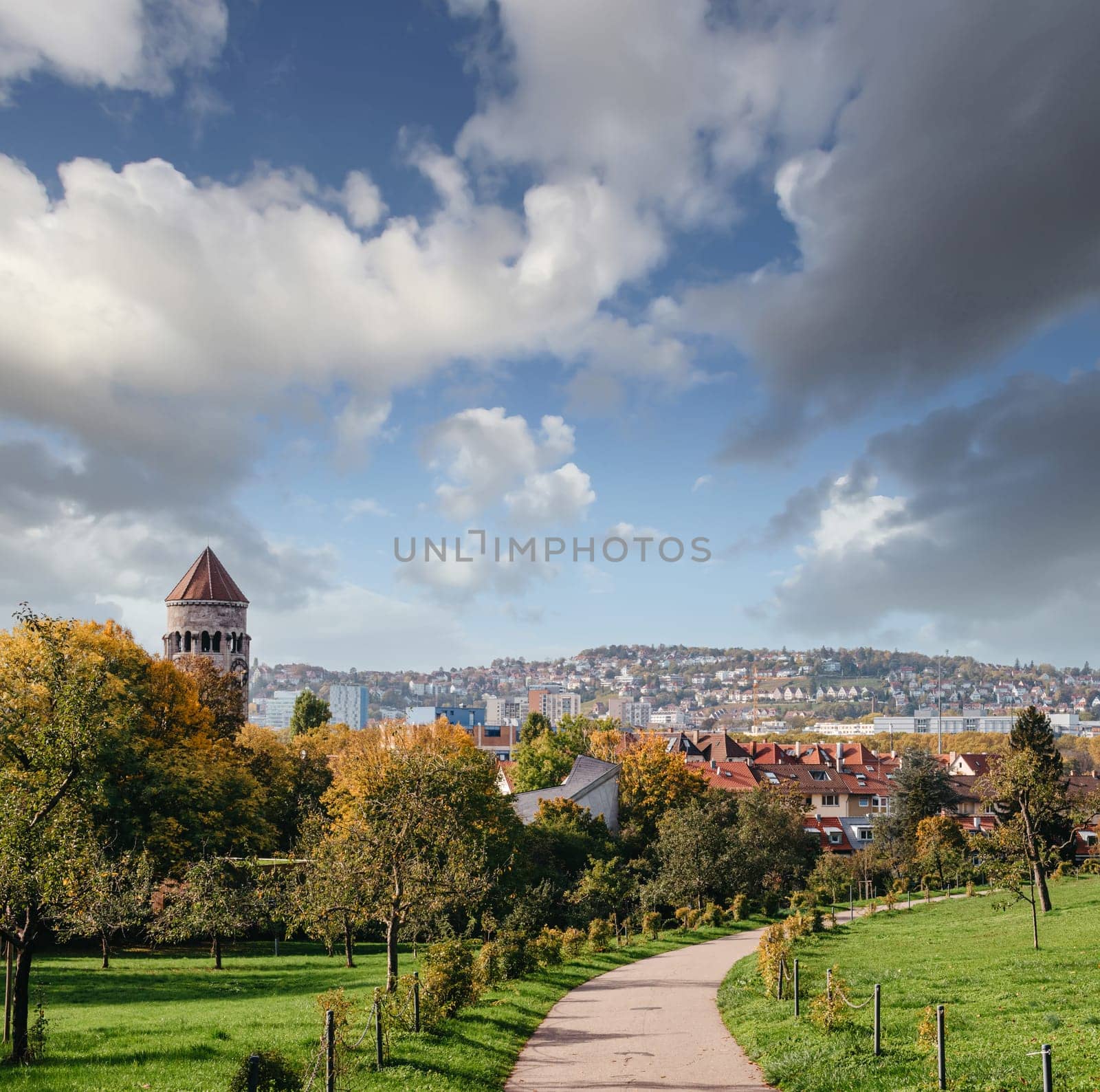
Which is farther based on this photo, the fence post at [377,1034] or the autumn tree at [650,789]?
the autumn tree at [650,789]

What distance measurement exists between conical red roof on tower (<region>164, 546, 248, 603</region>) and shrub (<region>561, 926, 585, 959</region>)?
59.7 m

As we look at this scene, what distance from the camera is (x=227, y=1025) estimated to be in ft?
60.0

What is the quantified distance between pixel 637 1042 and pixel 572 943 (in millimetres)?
15001

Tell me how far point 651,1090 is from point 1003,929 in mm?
23582

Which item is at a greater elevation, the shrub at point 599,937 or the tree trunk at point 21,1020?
the tree trunk at point 21,1020

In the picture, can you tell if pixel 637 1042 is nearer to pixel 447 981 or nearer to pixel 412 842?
pixel 447 981

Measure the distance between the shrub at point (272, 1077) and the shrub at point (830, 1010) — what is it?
9166 millimetres

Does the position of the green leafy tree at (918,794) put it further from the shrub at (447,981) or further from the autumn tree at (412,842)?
the shrub at (447,981)

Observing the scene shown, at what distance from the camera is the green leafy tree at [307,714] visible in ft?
302

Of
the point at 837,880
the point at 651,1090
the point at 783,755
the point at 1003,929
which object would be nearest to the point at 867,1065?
the point at 651,1090

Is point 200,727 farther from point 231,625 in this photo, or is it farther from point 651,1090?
point 651,1090

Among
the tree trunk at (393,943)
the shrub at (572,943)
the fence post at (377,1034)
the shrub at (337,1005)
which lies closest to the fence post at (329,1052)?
the shrub at (337,1005)

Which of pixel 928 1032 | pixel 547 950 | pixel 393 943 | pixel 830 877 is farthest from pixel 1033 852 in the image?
pixel 393 943

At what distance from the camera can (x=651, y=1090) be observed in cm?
1415
